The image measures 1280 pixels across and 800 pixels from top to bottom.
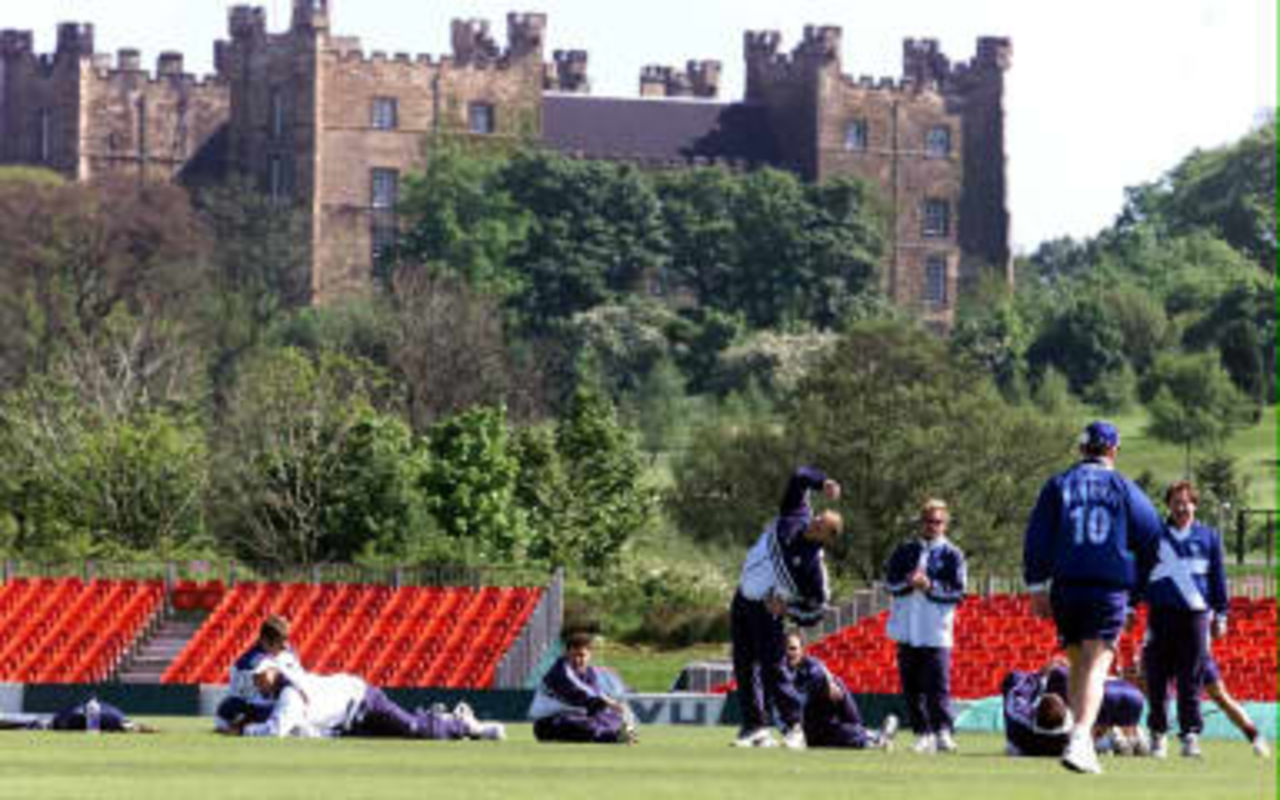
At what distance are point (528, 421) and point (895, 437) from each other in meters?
36.2

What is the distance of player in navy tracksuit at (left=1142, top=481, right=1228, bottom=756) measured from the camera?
2861 centimetres

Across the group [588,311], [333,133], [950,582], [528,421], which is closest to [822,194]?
[588,311]

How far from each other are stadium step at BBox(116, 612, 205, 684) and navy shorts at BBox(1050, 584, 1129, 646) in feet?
115

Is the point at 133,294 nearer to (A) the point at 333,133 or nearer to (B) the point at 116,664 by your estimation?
(A) the point at 333,133

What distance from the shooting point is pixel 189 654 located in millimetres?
58938

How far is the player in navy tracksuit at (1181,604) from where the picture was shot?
2861cm

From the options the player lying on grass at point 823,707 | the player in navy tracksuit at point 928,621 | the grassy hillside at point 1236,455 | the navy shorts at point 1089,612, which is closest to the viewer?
the navy shorts at point 1089,612

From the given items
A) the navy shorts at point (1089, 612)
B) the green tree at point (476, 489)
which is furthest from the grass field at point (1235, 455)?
the navy shorts at point (1089, 612)

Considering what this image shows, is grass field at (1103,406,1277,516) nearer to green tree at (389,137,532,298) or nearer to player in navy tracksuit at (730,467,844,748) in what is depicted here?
green tree at (389,137,532,298)

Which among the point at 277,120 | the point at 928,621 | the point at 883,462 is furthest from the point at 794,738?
the point at 277,120

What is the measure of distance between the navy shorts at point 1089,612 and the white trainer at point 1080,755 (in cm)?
83

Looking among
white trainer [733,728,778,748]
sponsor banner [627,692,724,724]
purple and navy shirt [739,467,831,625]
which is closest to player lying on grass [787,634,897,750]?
white trainer [733,728,778,748]

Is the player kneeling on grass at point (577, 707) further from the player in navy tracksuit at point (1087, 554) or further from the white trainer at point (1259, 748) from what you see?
the player in navy tracksuit at point (1087, 554)

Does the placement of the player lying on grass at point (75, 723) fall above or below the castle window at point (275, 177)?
below
